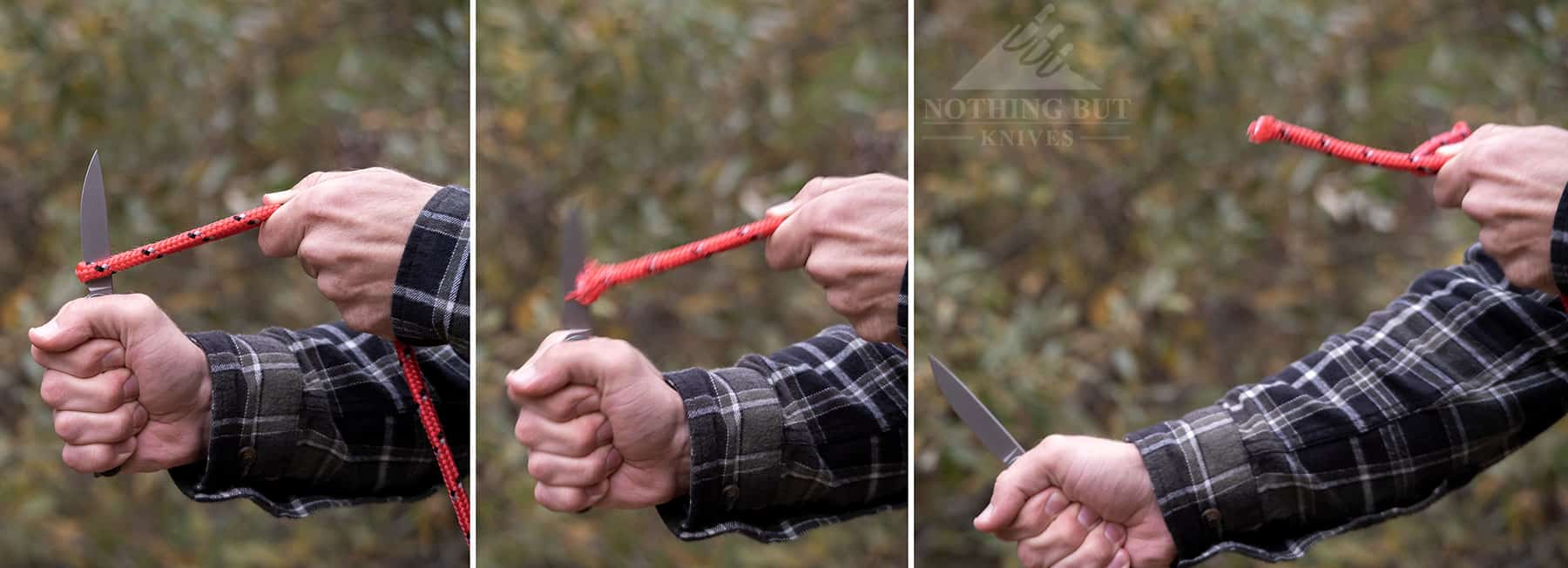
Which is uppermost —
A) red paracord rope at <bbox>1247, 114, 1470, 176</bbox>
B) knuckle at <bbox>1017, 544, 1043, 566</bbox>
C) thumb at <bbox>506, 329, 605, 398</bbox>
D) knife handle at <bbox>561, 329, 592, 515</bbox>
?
red paracord rope at <bbox>1247, 114, 1470, 176</bbox>

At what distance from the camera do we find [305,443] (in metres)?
0.94

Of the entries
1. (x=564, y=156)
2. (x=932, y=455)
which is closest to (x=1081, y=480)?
(x=932, y=455)

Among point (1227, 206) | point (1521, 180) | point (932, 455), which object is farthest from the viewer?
point (1227, 206)

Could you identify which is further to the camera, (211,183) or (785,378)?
(211,183)

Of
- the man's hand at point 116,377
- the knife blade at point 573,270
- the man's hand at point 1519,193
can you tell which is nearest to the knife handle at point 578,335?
the knife blade at point 573,270

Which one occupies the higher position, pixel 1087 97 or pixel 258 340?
pixel 1087 97

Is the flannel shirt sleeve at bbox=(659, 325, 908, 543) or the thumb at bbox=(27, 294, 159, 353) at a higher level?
the thumb at bbox=(27, 294, 159, 353)

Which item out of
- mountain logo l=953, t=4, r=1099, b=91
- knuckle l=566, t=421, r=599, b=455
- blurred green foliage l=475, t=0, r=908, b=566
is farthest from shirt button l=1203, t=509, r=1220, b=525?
knuckle l=566, t=421, r=599, b=455

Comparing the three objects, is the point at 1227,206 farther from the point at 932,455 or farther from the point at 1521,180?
the point at 932,455

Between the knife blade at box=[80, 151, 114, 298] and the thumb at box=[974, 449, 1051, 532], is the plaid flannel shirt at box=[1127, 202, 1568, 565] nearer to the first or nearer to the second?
the thumb at box=[974, 449, 1051, 532]

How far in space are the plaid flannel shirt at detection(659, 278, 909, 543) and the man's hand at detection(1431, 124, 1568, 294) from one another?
0.41 metres

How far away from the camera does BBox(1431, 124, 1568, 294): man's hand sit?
816 mm

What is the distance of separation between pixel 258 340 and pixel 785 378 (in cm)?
43

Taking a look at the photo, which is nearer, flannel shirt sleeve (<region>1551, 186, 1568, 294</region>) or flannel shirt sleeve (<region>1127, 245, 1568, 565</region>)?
flannel shirt sleeve (<region>1551, 186, 1568, 294</region>)
